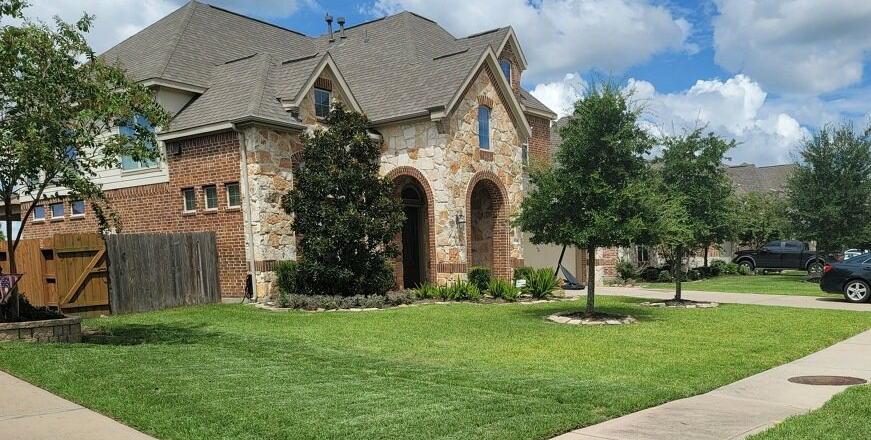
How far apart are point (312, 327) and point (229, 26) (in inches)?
570

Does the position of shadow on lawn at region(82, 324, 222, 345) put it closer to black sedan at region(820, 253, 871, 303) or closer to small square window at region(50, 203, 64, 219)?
small square window at region(50, 203, 64, 219)

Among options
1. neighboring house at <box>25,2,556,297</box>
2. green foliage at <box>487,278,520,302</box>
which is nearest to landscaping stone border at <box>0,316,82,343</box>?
neighboring house at <box>25,2,556,297</box>

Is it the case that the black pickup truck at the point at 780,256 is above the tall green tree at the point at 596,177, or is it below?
below

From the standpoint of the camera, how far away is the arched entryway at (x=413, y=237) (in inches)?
788

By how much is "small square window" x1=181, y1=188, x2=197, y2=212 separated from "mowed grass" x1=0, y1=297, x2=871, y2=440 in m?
4.60

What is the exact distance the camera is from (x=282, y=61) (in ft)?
69.0

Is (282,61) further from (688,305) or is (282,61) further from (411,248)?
(688,305)

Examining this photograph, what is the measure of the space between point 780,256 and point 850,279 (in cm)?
1796

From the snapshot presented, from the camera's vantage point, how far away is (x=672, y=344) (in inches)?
Result: 408

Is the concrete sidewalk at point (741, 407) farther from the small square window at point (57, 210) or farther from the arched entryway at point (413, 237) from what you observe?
the small square window at point (57, 210)

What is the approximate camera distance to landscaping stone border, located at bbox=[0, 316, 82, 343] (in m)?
9.48

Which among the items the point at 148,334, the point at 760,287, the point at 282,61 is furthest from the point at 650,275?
the point at 148,334

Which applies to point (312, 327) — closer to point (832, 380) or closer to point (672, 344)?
point (672, 344)

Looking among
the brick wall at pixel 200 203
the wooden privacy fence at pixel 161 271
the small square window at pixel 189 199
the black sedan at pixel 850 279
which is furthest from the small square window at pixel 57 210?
Result: the black sedan at pixel 850 279
